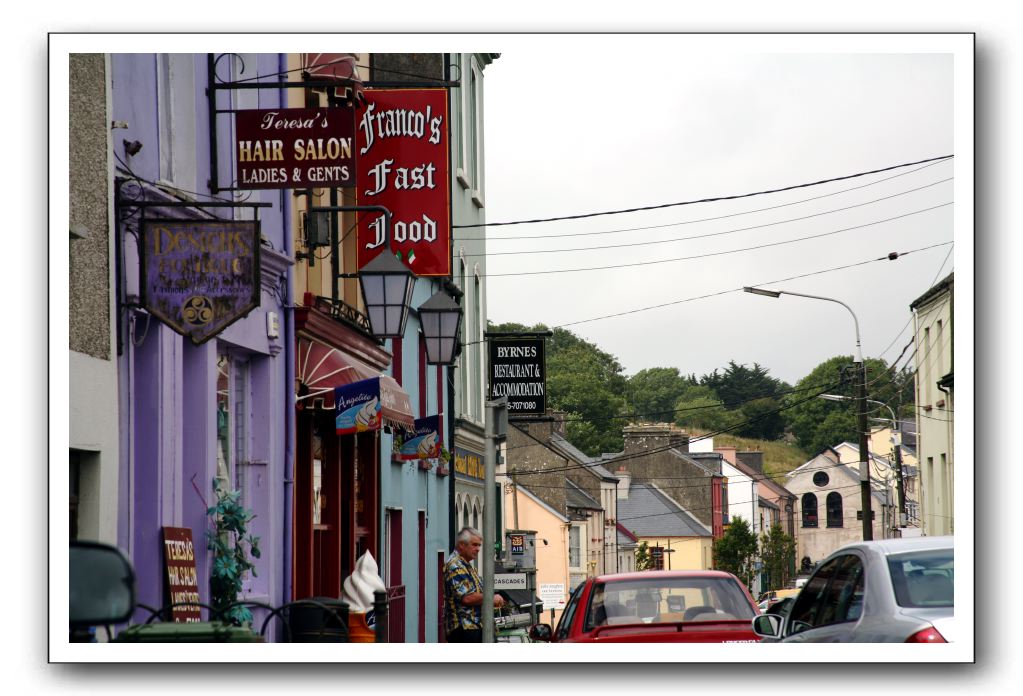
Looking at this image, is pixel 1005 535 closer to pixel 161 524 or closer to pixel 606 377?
pixel 161 524

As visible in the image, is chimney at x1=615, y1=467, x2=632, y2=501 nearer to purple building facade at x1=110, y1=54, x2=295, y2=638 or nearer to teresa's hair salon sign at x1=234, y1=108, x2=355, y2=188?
purple building facade at x1=110, y1=54, x2=295, y2=638

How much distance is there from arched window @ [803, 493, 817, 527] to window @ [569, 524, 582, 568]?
147ft

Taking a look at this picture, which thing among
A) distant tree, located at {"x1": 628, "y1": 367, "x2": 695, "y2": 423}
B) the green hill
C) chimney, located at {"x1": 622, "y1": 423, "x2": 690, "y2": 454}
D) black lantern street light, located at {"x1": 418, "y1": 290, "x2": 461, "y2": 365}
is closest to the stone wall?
black lantern street light, located at {"x1": 418, "y1": 290, "x2": 461, "y2": 365}

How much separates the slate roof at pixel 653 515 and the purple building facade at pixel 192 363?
220 ft

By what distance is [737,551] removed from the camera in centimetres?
8094

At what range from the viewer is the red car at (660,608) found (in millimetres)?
11266

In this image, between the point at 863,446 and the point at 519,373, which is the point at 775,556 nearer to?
the point at 863,446

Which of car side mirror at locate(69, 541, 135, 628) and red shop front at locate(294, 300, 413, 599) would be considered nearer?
car side mirror at locate(69, 541, 135, 628)

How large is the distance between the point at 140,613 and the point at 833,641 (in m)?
4.35

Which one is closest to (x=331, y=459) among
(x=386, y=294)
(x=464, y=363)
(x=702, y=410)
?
(x=386, y=294)

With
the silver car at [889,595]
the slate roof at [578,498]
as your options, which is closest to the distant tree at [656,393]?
the slate roof at [578,498]

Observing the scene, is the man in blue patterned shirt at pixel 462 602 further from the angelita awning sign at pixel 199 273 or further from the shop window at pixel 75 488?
the shop window at pixel 75 488

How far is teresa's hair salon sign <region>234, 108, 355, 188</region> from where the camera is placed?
1184 centimetres

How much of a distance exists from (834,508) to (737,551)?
81.1 feet
